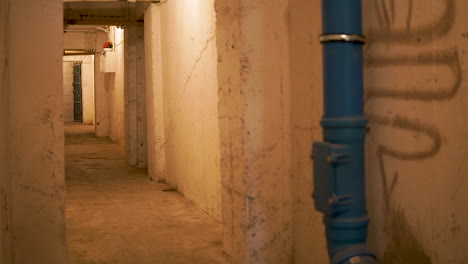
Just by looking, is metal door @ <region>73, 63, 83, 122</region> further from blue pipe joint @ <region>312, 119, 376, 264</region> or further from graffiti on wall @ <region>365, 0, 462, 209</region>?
blue pipe joint @ <region>312, 119, 376, 264</region>

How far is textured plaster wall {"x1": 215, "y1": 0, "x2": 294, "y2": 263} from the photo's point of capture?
3.76m

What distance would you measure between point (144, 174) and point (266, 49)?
5.66m

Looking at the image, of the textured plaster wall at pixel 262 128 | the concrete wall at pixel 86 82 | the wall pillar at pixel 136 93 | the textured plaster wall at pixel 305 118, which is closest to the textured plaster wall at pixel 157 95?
the wall pillar at pixel 136 93

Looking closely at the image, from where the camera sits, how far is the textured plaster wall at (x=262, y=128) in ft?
12.3

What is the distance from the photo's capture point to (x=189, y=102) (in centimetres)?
654

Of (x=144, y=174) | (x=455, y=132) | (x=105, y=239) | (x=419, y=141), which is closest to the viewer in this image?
(x=455, y=132)

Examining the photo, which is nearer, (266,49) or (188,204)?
(266,49)

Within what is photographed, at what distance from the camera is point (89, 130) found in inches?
746

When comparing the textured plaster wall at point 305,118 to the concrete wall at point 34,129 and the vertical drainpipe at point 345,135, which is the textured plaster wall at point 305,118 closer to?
the vertical drainpipe at point 345,135

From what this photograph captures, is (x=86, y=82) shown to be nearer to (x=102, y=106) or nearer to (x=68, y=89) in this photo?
(x=68, y=89)

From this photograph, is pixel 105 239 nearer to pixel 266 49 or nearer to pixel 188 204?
pixel 188 204

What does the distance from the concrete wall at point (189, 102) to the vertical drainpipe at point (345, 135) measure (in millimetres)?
2898

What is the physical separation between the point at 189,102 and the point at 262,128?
9.34 feet

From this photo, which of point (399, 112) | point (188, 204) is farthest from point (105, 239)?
point (399, 112)
